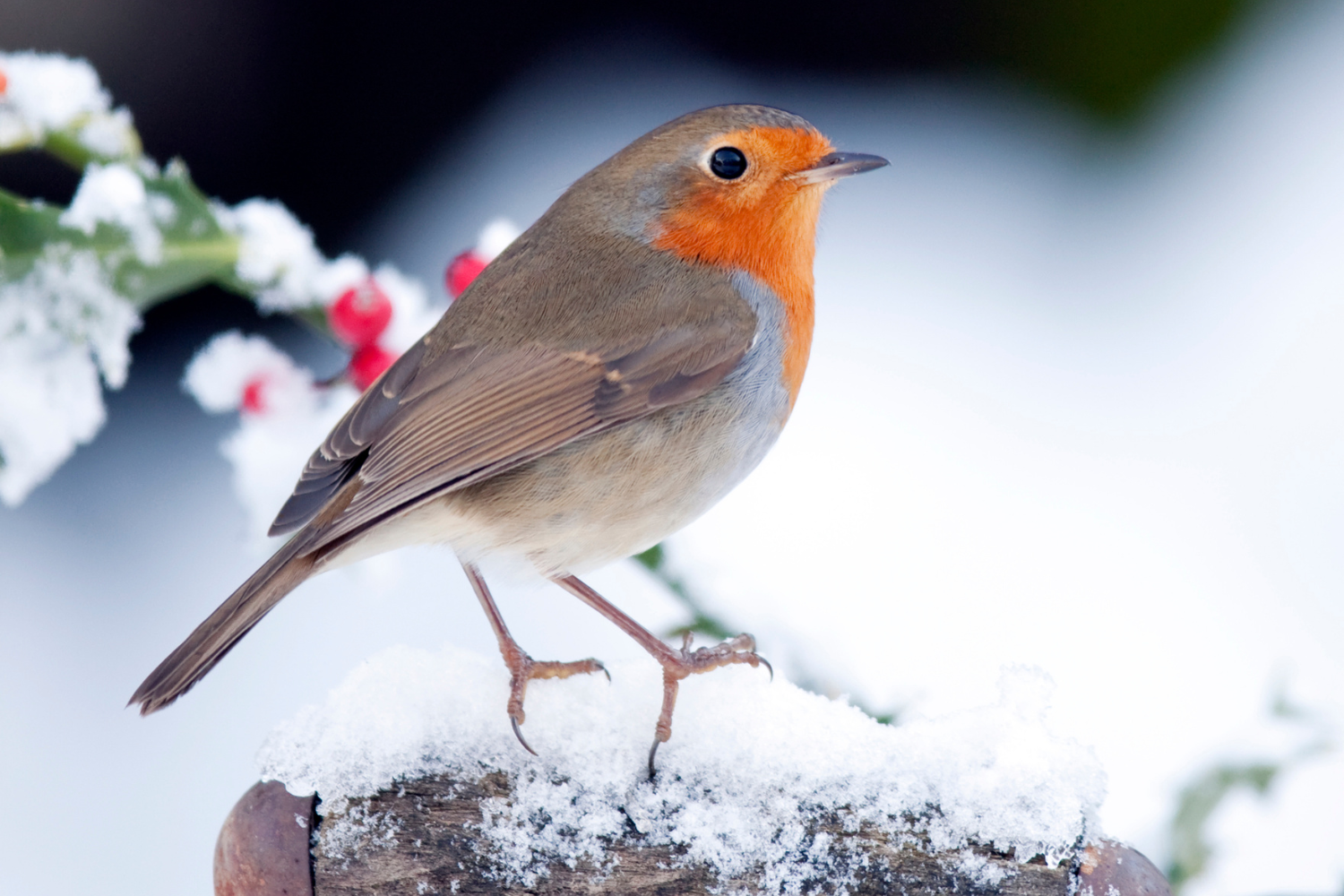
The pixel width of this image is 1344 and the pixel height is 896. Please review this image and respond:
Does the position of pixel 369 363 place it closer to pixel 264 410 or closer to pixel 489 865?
pixel 264 410

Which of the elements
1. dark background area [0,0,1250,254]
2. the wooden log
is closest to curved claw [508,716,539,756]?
the wooden log

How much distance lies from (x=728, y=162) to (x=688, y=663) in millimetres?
830

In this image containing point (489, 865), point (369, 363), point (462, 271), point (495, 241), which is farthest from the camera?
point (495, 241)

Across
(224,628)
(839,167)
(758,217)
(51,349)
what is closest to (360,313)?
(51,349)

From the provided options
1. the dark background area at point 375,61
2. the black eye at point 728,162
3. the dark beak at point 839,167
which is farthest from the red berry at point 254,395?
the dark background area at point 375,61

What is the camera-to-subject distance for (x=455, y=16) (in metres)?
4.16

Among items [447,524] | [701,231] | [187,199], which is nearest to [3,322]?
[187,199]

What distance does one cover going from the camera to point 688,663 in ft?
5.99

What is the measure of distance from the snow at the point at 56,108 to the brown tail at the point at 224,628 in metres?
0.68

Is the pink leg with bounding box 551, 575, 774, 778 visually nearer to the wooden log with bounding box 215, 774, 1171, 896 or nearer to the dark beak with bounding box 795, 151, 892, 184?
the wooden log with bounding box 215, 774, 1171, 896

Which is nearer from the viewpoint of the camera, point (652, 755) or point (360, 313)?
point (652, 755)

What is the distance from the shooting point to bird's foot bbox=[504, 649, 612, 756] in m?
1.71

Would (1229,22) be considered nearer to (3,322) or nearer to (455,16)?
(455,16)

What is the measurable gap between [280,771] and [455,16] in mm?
3145
